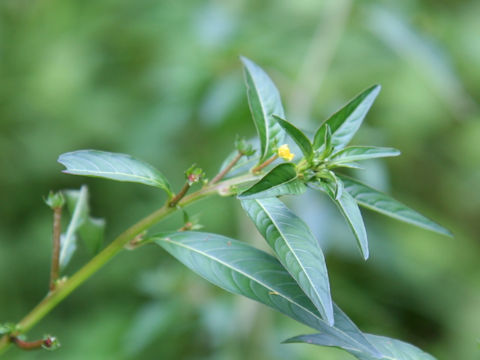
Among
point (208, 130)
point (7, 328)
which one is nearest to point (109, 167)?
point (7, 328)

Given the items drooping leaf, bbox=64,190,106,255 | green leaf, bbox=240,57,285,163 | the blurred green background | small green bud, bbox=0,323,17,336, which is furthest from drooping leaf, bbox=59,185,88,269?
the blurred green background

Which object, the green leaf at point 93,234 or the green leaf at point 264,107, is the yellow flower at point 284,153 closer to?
the green leaf at point 264,107

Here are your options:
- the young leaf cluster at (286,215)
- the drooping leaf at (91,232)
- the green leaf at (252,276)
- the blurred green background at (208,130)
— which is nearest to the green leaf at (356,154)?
the young leaf cluster at (286,215)

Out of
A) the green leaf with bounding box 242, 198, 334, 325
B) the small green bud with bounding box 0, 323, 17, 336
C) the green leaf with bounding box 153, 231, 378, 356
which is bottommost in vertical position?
the small green bud with bounding box 0, 323, 17, 336

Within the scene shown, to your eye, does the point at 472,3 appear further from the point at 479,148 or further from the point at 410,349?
the point at 410,349

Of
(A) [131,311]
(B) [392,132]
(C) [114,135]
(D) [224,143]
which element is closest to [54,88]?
(C) [114,135]

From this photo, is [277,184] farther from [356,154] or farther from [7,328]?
[7,328]

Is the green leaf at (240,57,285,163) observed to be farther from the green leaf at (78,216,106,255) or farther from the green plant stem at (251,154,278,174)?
the green leaf at (78,216,106,255)
